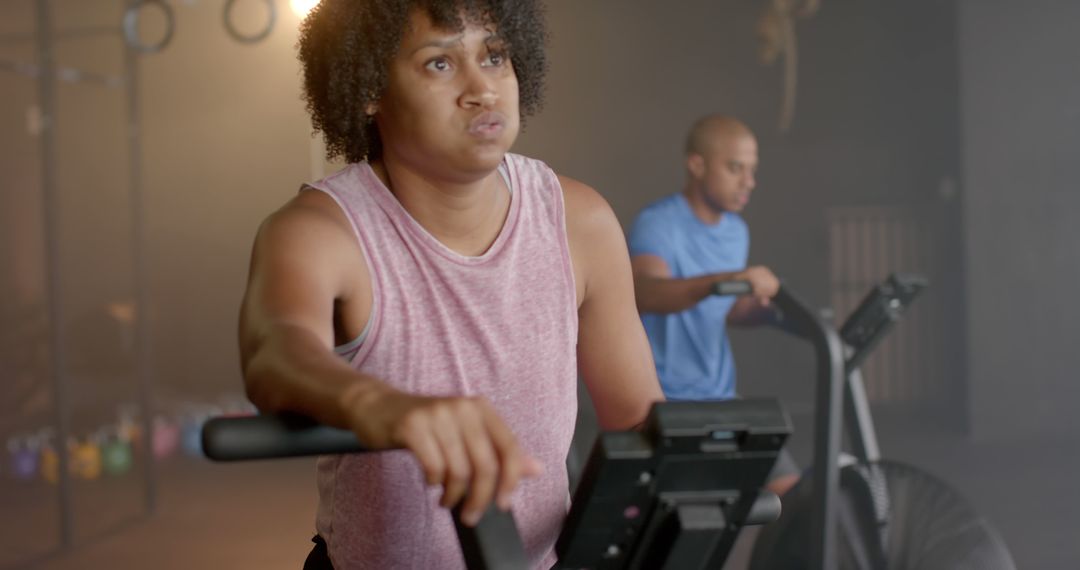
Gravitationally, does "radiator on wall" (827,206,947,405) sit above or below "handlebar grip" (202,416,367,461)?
below

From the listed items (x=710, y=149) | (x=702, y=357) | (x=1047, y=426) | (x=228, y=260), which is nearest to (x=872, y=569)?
(x=702, y=357)

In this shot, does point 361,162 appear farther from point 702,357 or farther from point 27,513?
point 27,513

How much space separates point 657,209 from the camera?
253cm

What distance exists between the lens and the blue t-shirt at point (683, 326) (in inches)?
94.3

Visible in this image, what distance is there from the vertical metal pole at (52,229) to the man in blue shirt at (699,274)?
1955 millimetres

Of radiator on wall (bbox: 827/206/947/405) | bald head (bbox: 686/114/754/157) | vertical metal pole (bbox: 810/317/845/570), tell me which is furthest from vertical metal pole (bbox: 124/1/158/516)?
radiator on wall (bbox: 827/206/947/405)

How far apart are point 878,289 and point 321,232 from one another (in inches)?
62.5

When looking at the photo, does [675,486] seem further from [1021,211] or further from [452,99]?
[1021,211]

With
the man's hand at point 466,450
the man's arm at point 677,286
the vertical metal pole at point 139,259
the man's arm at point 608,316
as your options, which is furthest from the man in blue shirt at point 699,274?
the vertical metal pole at point 139,259

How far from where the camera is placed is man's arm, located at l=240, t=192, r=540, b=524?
23.0 inches

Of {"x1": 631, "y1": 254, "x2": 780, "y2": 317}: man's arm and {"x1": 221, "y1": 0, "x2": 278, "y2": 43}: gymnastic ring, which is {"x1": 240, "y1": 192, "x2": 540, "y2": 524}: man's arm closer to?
{"x1": 631, "y1": 254, "x2": 780, "y2": 317}: man's arm

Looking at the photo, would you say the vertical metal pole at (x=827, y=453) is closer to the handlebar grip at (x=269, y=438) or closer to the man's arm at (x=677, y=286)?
the man's arm at (x=677, y=286)

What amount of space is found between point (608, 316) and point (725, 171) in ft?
5.67

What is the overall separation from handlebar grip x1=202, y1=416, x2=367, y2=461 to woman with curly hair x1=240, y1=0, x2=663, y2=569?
7.1 inches
